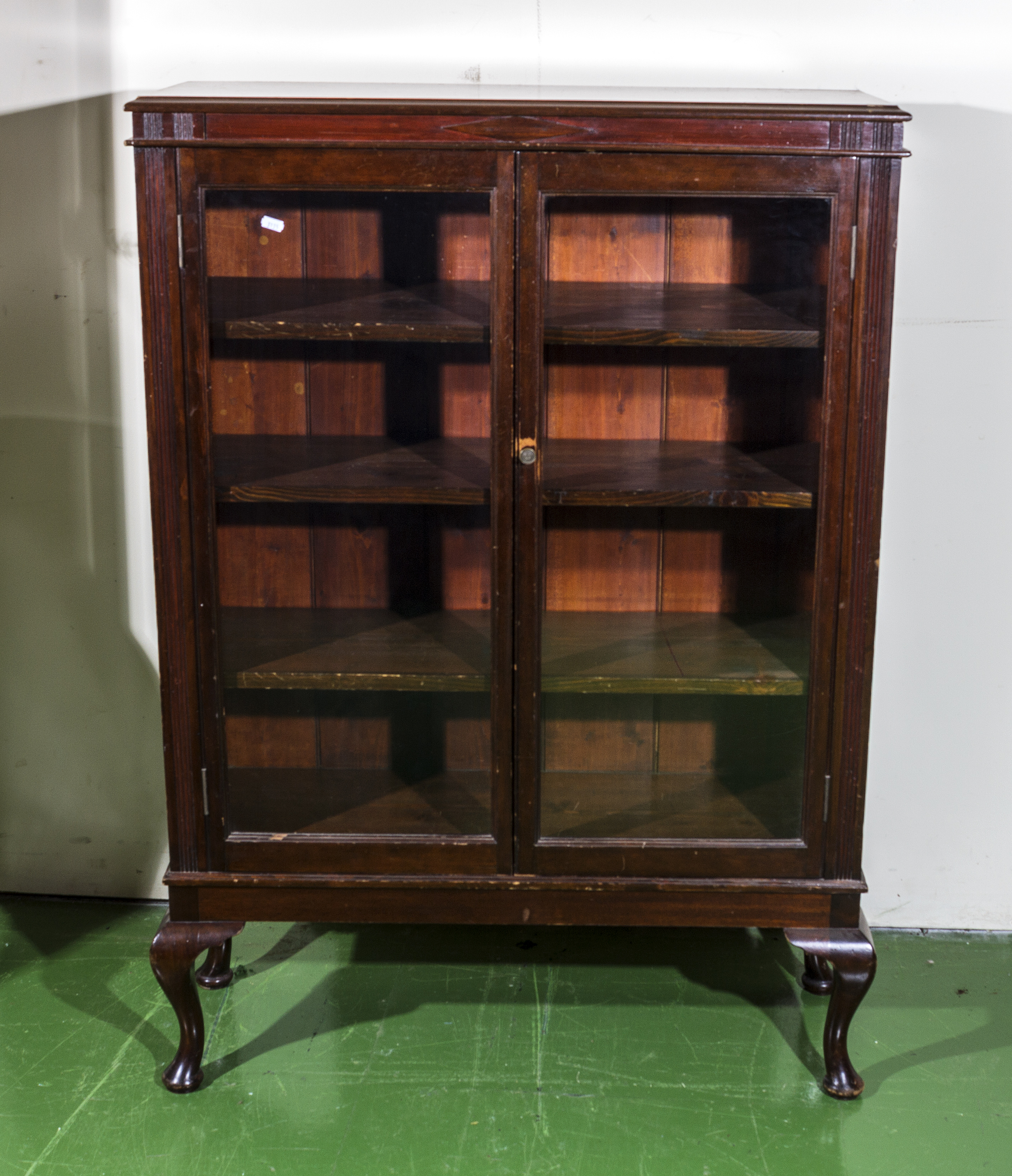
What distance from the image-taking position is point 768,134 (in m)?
1.76

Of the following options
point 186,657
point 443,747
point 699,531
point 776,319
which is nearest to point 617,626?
point 699,531

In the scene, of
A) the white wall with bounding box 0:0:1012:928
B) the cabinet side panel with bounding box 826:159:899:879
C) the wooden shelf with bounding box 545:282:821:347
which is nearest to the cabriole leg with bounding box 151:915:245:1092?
the white wall with bounding box 0:0:1012:928

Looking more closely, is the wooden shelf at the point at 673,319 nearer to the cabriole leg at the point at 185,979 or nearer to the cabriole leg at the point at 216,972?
the cabriole leg at the point at 185,979

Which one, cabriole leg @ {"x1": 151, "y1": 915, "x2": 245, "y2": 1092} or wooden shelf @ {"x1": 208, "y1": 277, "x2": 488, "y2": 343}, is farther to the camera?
cabriole leg @ {"x1": 151, "y1": 915, "x2": 245, "y2": 1092}

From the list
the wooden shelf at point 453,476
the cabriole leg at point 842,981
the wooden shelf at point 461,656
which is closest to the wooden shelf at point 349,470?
the wooden shelf at point 453,476

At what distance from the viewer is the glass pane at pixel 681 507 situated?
1.87 m

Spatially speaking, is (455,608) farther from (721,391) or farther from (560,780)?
(721,391)

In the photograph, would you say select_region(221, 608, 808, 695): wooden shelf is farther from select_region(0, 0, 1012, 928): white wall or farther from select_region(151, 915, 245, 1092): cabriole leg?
select_region(0, 0, 1012, 928): white wall

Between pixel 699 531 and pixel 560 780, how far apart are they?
0.50 meters

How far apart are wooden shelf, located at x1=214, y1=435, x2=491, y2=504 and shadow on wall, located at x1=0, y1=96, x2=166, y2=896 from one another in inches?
27.9

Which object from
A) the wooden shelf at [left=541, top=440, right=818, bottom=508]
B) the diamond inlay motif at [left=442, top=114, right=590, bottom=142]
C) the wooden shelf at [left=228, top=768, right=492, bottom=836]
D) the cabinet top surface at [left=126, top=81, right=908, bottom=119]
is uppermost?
the cabinet top surface at [left=126, top=81, right=908, bottom=119]

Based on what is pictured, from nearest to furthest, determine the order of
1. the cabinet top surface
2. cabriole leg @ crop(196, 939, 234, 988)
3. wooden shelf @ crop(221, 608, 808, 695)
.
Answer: the cabinet top surface → wooden shelf @ crop(221, 608, 808, 695) → cabriole leg @ crop(196, 939, 234, 988)

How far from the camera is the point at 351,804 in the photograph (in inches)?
80.8

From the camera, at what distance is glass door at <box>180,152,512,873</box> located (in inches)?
71.7
